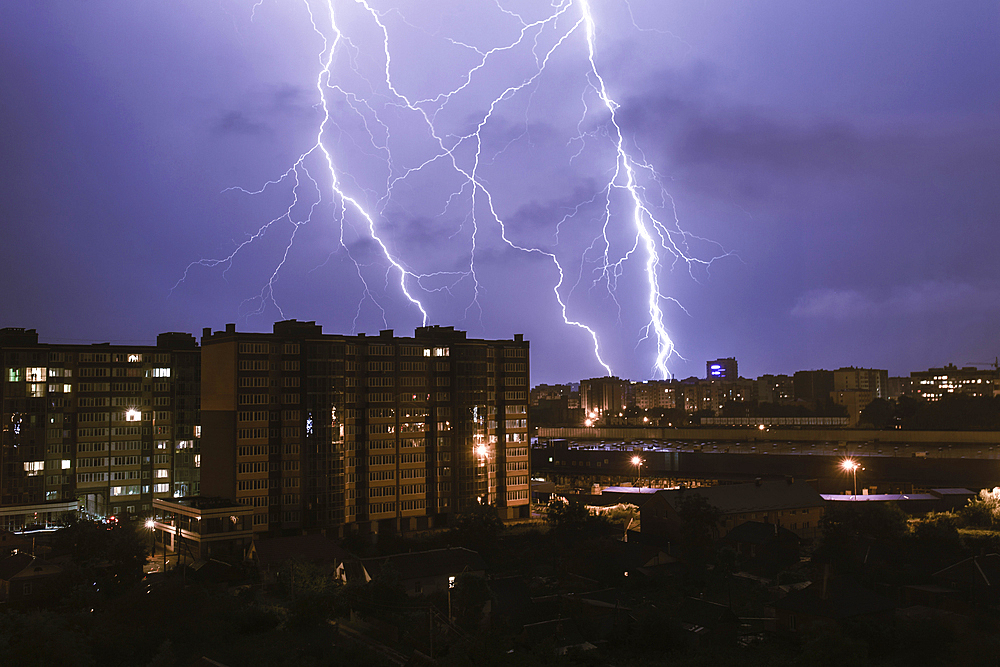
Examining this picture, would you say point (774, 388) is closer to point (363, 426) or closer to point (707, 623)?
point (363, 426)

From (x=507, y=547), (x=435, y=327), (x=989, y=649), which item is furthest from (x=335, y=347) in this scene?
(x=989, y=649)

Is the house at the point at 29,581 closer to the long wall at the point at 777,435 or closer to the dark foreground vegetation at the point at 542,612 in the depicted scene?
the dark foreground vegetation at the point at 542,612

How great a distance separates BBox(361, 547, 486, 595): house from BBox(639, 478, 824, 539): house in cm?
1377

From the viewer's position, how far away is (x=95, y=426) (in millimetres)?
56344

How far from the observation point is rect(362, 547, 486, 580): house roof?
3522cm

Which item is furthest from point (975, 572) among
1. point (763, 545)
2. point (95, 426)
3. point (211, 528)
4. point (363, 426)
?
point (95, 426)

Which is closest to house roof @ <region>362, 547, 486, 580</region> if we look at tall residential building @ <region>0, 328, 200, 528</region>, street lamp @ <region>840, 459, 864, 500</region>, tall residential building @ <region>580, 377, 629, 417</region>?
tall residential building @ <region>0, 328, 200, 528</region>

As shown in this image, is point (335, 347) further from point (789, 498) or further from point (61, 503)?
point (789, 498)

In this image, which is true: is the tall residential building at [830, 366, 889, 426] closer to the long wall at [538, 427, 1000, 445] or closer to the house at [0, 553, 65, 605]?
the long wall at [538, 427, 1000, 445]

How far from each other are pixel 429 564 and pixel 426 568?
15.6 inches

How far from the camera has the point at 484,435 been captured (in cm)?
5516

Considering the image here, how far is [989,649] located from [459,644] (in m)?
16.8

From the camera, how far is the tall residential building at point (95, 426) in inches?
2079

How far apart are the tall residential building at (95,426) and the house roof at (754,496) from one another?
35.6 m
